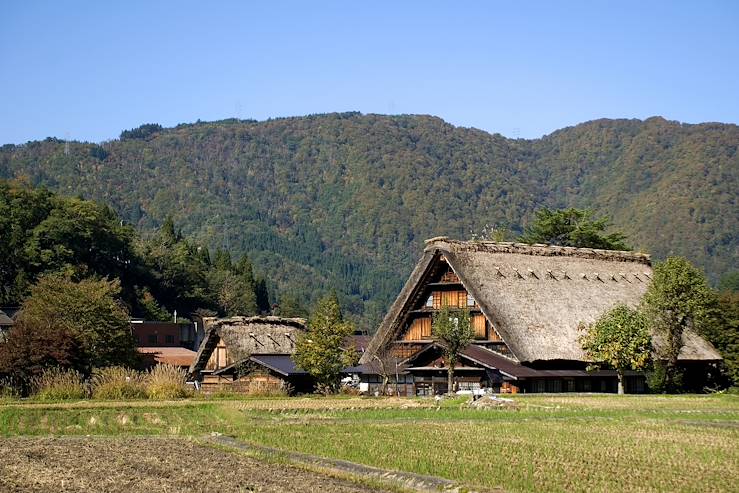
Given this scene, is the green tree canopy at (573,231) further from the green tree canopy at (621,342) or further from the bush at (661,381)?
the green tree canopy at (621,342)

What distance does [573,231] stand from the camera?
3187 inches

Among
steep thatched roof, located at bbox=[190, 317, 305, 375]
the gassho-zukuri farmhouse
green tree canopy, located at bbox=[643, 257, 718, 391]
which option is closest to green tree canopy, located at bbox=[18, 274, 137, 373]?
steep thatched roof, located at bbox=[190, 317, 305, 375]

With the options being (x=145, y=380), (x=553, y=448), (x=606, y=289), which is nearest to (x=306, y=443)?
(x=553, y=448)

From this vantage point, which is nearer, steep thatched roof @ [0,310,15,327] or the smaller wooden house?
the smaller wooden house

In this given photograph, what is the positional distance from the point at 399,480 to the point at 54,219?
3194 inches

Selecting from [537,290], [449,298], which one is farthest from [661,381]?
[449,298]

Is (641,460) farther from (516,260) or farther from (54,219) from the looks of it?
(54,219)

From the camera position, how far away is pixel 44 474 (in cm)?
1761

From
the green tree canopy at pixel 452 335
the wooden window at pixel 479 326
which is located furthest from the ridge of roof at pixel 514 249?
the green tree canopy at pixel 452 335

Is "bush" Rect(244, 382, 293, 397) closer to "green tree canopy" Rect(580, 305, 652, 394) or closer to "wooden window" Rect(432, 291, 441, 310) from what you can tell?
"wooden window" Rect(432, 291, 441, 310)

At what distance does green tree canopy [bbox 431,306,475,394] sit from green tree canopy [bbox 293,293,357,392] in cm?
422

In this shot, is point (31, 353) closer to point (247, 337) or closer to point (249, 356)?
point (249, 356)

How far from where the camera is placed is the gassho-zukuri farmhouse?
49.4 meters

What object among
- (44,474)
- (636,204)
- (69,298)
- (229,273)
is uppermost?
(636,204)
